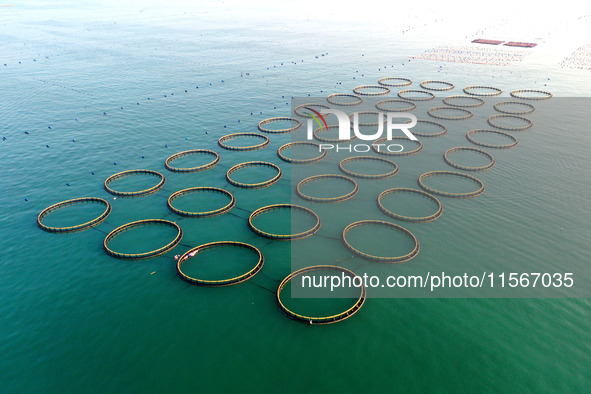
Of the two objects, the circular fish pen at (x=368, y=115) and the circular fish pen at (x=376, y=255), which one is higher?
the circular fish pen at (x=368, y=115)

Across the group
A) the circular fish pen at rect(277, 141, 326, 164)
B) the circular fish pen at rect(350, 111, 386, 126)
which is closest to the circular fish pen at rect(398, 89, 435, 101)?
the circular fish pen at rect(350, 111, 386, 126)

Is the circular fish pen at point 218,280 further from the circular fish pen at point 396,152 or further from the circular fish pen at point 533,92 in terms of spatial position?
the circular fish pen at point 533,92

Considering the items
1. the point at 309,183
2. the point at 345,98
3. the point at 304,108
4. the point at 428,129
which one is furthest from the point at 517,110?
the point at 309,183

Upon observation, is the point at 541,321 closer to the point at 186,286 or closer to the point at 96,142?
the point at 186,286

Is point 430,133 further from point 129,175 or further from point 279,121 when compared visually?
point 129,175

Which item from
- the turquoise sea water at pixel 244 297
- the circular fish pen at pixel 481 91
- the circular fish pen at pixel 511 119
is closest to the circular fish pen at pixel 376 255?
the turquoise sea water at pixel 244 297

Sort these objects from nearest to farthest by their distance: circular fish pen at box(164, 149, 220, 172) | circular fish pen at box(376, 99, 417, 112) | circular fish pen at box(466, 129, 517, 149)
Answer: circular fish pen at box(164, 149, 220, 172) < circular fish pen at box(466, 129, 517, 149) < circular fish pen at box(376, 99, 417, 112)

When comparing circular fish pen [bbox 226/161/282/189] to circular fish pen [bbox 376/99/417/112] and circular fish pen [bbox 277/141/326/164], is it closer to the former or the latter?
circular fish pen [bbox 277/141/326/164]
